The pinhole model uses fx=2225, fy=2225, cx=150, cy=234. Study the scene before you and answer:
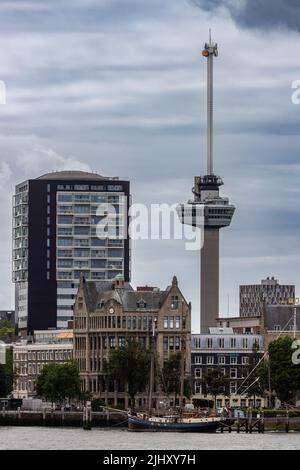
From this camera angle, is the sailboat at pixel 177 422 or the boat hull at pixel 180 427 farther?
the sailboat at pixel 177 422

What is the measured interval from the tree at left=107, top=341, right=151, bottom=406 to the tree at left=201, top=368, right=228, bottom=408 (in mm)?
5663

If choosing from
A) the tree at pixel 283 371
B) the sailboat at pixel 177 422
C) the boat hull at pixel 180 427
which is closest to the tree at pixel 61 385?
the tree at pixel 283 371

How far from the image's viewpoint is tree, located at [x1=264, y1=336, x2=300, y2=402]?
184 meters

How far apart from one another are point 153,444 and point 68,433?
23.9 meters

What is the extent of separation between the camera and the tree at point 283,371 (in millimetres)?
183500

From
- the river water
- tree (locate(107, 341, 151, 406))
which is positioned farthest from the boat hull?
tree (locate(107, 341, 151, 406))

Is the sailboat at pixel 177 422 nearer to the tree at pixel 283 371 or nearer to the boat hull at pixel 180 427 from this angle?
the boat hull at pixel 180 427

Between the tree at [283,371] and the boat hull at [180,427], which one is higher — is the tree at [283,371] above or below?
above

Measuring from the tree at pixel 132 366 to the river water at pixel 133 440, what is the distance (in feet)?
100

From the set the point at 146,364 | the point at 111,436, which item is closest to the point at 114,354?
the point at 146,364

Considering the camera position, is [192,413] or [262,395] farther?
[262,395]

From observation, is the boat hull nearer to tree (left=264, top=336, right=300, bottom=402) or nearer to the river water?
the river water
